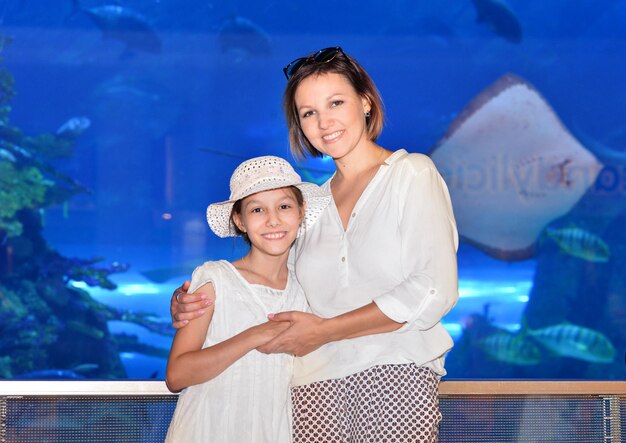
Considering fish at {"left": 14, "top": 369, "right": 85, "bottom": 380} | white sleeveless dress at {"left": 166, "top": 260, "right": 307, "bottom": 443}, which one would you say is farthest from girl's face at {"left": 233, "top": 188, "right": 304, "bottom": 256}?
fish at {"left": 14, "top": 369, "right": 85, "bottom": 380}

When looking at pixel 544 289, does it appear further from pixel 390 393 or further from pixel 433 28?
pixel 390 393

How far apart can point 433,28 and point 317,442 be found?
486cm

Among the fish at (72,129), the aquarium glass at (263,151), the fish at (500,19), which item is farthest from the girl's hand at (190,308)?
the fish at (500,19)

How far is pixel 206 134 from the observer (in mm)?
5898

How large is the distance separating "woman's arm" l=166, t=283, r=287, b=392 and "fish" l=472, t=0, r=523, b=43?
4880 millimetres

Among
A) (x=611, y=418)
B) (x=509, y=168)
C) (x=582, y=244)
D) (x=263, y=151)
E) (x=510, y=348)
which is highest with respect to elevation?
(x=263, y=151)

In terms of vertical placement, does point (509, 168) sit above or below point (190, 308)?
above

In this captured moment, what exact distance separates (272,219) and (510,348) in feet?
14.6

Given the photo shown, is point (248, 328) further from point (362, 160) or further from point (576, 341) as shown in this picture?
point (576, 341)

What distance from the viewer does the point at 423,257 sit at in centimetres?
174

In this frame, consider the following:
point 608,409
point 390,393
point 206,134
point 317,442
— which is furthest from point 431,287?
point 206,134

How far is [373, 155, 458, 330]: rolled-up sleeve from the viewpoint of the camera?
172 centimetres

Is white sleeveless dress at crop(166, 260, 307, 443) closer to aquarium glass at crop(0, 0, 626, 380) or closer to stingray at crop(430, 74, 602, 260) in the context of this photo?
aquarium glass at crop(0, 0, 626, 380)

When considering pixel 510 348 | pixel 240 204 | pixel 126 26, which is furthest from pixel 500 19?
pixel 240 204
